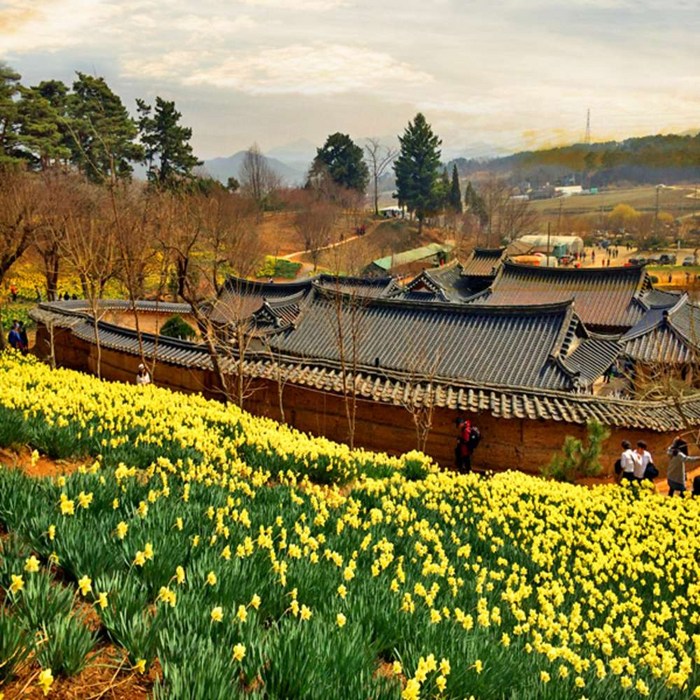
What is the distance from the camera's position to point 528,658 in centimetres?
467

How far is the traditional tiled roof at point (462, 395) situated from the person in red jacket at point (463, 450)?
0.74 m

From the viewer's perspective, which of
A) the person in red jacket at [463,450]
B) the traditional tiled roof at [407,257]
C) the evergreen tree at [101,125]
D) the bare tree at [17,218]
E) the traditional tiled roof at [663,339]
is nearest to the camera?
the person in red jacket at [463,450]

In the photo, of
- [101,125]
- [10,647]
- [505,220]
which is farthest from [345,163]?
[10,647]

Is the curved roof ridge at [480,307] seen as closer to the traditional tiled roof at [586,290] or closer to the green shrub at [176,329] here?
the green shrub at [176,329]

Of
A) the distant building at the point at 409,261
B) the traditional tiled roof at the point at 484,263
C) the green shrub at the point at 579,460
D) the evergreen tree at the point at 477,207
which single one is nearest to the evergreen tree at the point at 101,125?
the distant building at the point at 409,261

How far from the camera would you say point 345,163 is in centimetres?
8988

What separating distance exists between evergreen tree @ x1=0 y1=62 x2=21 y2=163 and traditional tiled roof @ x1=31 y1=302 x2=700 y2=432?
101 ft

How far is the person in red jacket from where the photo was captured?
15492 mm

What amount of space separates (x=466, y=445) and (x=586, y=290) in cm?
2889

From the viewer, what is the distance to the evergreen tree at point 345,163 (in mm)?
89375

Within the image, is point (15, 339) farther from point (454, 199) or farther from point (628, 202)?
point (628, 202)

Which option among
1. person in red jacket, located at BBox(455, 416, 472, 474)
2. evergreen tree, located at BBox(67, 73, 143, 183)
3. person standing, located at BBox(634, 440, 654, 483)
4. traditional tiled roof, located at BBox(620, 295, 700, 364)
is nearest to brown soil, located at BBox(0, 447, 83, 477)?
person in red jacket, located at BBox(455, 416, 472, 474)

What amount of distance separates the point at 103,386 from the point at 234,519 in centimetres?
815

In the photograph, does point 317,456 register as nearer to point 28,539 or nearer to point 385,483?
point 385,483
